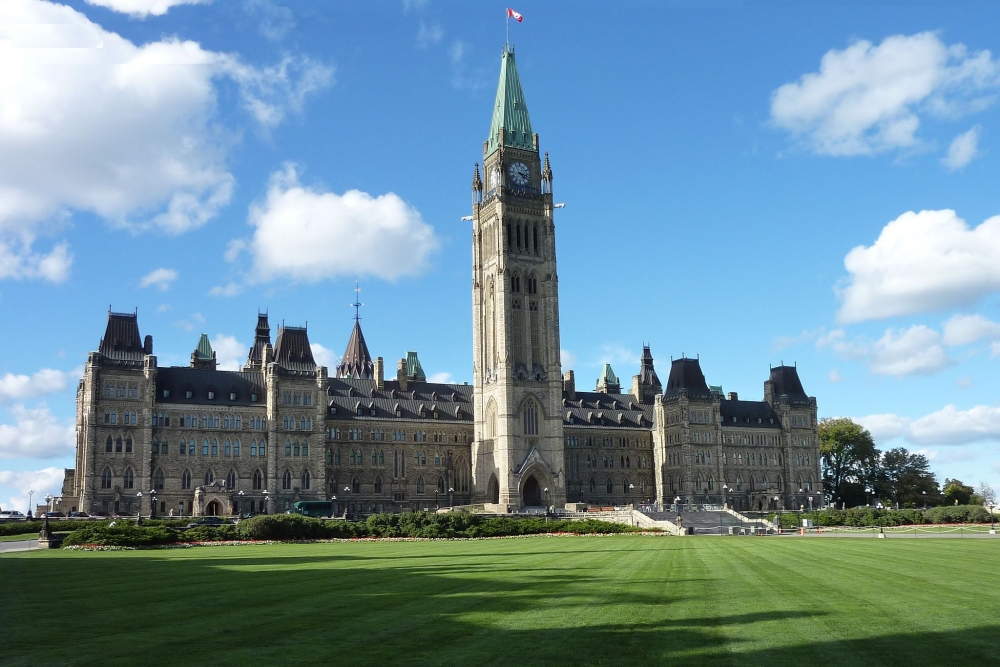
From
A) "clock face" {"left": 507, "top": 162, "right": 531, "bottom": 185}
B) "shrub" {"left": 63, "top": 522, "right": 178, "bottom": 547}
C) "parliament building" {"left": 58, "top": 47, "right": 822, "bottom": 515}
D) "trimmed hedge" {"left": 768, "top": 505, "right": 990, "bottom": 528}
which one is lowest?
"trimmed hedge" {"left": 768, "top": 505, "right": 990, "bottom": 528}

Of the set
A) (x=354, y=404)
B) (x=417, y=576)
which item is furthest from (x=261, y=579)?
(x=354, y=404)

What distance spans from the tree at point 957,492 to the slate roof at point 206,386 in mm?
102835

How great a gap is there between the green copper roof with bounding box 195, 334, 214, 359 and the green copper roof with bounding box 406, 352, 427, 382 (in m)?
29.8

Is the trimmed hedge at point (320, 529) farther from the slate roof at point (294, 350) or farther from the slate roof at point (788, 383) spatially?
the slate roof at point (788, 383)

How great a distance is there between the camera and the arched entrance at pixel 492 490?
123812 millimetres

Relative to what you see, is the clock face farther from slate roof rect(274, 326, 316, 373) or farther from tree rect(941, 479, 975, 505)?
tree rect(941, 479, 975, 505)

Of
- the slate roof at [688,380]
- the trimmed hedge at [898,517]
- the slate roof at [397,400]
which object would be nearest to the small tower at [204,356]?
the slate roof at [397,400]

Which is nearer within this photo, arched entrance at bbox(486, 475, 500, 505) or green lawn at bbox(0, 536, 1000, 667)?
green lawn at bbox(0, 536, 1000, 667)

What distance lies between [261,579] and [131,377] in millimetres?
83829

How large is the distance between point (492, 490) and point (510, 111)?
2009 inches

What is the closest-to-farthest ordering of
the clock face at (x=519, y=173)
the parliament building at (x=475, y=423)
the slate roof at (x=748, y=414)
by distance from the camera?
1. the parliament building at (x=475, y=423)
2. the clock face at (x=519, y=173)
3. the slate roof at (x=748, y=414)

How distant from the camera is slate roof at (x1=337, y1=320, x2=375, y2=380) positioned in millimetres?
151625

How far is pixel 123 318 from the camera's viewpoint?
109m

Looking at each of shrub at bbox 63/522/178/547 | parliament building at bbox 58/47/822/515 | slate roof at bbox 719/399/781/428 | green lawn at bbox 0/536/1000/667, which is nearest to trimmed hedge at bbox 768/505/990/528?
parliament building at bbox 58/47/822/515
